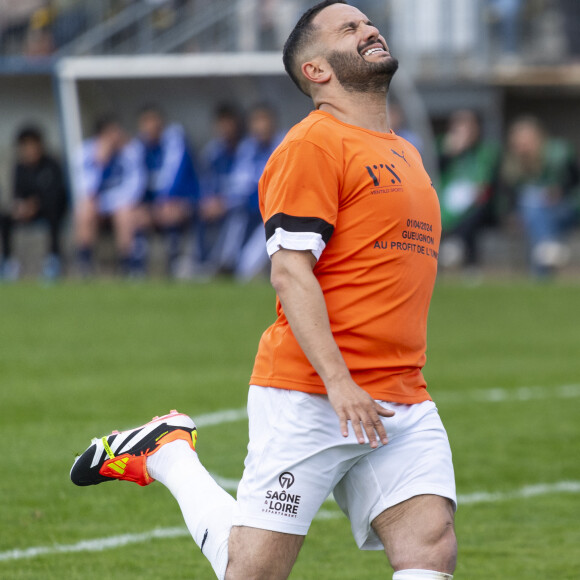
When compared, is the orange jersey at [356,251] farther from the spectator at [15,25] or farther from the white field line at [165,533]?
the spectator at [15,25]

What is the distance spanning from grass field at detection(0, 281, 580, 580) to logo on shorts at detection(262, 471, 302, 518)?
54.1 inches

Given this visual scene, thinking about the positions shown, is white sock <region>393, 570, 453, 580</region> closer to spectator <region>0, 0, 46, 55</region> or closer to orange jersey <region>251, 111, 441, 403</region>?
orange jersey <region>251, 111, 441, 403</region>

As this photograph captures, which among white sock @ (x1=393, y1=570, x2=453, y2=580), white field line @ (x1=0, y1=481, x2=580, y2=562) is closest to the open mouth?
white sock @ (x1=393, y1=570, x2=453, y2=580)

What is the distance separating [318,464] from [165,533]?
6.79 ft

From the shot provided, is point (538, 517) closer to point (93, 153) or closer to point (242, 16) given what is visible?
point (93, 153)

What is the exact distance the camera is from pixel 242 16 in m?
22.3

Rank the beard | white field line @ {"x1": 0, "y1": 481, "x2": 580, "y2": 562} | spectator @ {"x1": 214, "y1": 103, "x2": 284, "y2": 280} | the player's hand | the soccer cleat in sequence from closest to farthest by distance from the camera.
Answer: the player's hand
the beard
the soccer cleat
white field line @ {"x1": 0, "y1": 481, "x2": 580, "y2": 562}
spectator @ {"x1": 214, "y1": 103, "x2": 284, "y2": 280}

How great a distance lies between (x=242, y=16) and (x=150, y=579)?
60.6 ft

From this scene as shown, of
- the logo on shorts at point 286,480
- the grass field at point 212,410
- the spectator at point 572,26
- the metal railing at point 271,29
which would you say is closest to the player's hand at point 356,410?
the logo on shorts at point 286,480

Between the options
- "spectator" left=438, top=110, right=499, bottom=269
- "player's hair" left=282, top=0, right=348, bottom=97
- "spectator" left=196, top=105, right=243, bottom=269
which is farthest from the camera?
"spectator" left=196, top=105, right=243, bottom=269

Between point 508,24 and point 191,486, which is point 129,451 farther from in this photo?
point 508,24

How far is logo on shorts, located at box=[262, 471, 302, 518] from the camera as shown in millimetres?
3670

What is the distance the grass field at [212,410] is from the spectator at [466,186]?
186 cm

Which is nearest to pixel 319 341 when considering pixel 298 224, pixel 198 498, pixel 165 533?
pixel 298 224
